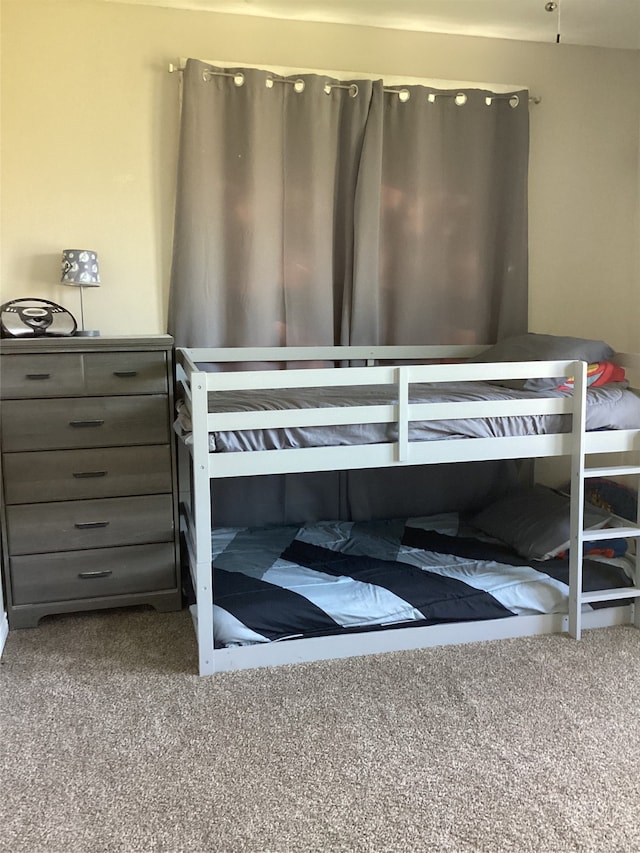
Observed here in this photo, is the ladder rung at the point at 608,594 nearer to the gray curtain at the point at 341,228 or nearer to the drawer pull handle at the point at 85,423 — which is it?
the gray curtain at the point at 341,228

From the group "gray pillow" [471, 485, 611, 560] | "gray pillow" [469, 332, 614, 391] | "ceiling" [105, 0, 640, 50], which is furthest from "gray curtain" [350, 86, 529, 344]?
"gray pillow" [471, 485, 611, 560]

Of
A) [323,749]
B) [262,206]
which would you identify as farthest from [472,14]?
[323,749]

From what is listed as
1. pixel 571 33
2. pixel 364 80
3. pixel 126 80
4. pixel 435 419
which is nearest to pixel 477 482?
pixel 435 419

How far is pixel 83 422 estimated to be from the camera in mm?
2643

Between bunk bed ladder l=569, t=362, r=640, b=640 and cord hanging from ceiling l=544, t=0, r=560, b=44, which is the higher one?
cord hanging from ceiling l=544, t=0, r=560, b=44

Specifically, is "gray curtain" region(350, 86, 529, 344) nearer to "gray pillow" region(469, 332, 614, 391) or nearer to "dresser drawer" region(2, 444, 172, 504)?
"gray pillow" region(469, 332, 614, 391)

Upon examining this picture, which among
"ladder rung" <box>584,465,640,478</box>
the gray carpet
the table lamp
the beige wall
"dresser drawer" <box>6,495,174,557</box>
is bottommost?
the gray carpet

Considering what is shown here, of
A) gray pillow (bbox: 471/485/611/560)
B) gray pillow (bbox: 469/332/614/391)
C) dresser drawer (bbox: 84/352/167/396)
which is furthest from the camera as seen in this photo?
gray pillow (bbox: 471/485/611/560)

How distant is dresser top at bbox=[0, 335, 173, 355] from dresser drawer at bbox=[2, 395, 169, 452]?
19cm

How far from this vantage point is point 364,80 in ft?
10.5

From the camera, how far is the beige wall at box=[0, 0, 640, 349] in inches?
117

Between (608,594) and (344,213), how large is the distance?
202 cm

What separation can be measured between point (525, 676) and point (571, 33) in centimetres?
301

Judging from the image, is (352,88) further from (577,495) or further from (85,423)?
(577,495)
